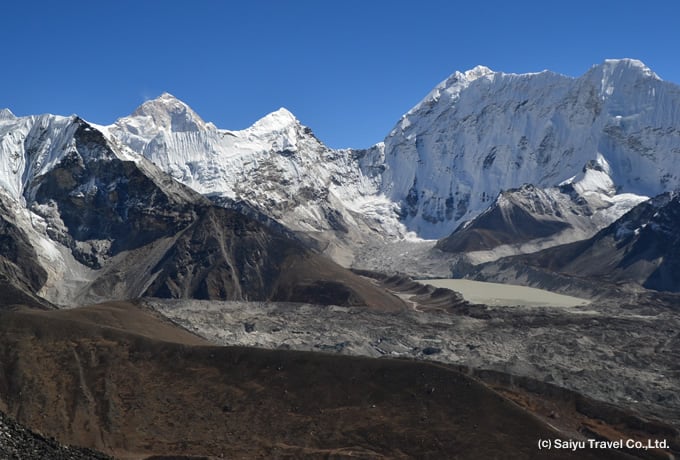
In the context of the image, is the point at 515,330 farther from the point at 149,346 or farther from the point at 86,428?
the point at 86,428

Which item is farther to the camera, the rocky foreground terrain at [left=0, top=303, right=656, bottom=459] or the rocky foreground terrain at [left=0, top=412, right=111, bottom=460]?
the rocky foreground terrain at [left=0, top=303, right=656, bottom=459]

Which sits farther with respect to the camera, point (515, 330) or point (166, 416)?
point (515, 330)

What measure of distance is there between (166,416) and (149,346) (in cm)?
1461

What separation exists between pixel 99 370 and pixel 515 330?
9738 centimetres

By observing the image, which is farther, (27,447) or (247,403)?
(247,403)

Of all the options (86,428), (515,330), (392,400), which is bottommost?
(86,428)

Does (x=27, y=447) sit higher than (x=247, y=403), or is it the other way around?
(x=247, y=403)

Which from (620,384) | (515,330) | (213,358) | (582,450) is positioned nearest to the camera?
(582,450)

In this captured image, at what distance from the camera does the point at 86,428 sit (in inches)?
3393

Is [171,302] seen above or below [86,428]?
above

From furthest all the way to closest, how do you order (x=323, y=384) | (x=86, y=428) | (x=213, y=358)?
(x=213, y=358) → (x=323, y=384) → (x=86, y=428)

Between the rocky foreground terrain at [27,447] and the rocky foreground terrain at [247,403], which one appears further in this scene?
the rocky foreground terrain at [247,403]

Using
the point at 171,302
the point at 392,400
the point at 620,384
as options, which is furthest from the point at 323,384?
the point at 171,302

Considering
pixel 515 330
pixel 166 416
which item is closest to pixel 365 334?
pixel 515 330
